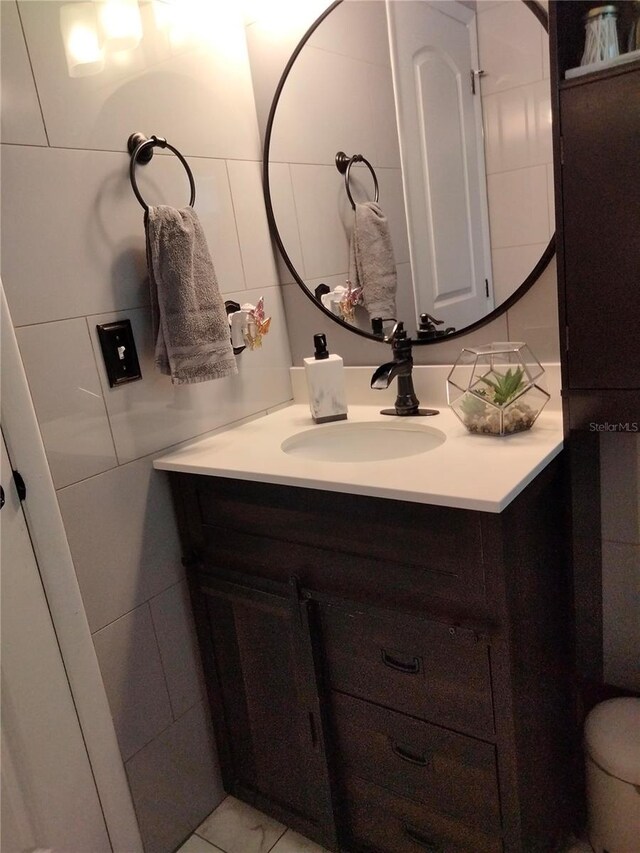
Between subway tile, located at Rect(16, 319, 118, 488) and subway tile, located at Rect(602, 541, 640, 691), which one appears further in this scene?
subway tile, located at Rect(602, 541, 640, 691)

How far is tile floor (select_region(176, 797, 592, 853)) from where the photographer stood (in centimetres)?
145

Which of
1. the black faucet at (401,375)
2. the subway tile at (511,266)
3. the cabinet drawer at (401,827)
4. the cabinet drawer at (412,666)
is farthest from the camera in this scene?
the black faucet at (401,375)

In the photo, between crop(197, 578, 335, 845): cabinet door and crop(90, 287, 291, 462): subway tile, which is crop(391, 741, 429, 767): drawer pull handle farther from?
crop(90, 287, 291, 462): subway tile

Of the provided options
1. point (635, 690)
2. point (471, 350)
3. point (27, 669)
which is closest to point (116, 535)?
point (27, 669)

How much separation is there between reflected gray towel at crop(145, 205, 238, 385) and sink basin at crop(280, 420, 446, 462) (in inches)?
10.1

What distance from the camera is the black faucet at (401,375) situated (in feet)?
4.60

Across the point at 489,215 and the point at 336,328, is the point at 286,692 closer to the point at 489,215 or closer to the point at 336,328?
the point at 336,328

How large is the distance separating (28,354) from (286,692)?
0.86m

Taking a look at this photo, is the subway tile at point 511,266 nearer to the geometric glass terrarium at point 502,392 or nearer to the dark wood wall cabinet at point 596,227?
the geometric glass terrarium at point 502,392

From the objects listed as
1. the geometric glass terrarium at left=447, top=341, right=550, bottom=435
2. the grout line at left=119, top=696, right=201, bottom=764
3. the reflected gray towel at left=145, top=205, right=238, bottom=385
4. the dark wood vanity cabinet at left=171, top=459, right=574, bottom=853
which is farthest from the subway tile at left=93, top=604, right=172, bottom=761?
the geometric glass terrarium at left=447, top=341, right=550, bottom=435

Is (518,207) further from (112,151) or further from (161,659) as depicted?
(161,659)

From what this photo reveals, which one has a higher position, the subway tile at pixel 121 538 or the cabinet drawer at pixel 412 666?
the subway tile at pixel 121 538

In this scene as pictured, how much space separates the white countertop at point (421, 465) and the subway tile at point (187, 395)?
0.18 ft

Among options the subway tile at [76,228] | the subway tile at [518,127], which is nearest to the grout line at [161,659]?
the subway tile at [76,228]
